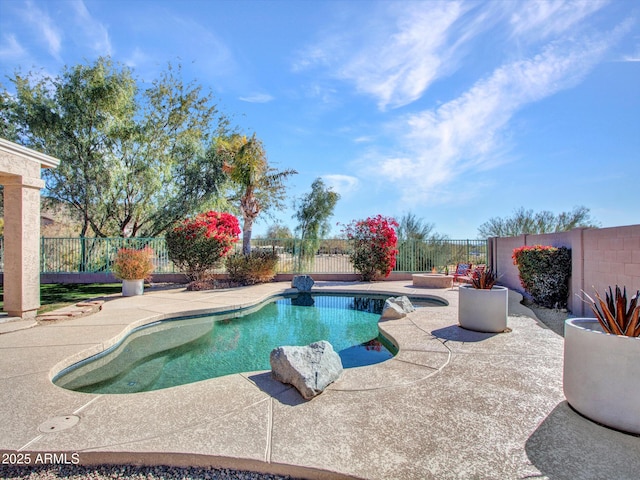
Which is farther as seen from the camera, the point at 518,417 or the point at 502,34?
the point at 502,34

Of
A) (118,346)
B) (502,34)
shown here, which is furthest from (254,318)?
(502,34)

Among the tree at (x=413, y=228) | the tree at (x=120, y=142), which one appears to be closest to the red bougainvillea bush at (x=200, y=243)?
the tree at (x=120, y=142)

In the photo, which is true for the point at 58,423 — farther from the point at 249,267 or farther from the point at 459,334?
the point at 249,267

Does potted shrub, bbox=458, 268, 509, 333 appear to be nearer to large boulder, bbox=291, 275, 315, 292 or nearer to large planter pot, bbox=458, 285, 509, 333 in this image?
large planter pot, bbox=458, 285, 509, 333

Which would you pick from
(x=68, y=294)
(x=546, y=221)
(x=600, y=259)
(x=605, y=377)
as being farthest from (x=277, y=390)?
(x=546, y=221)

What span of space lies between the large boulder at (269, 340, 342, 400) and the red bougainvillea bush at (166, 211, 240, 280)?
8.33 meters

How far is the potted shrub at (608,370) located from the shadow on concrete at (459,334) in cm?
217

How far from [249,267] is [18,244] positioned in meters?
6.91

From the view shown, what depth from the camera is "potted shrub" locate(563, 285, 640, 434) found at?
2443 mm

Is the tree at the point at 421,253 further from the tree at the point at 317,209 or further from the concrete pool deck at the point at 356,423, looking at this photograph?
the concrete pool deck at the point at 356,423

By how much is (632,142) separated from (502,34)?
26.7 feet

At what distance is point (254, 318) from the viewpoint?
25.5ft

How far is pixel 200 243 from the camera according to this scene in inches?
444

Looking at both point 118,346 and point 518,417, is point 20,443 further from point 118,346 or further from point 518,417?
point 518,417
